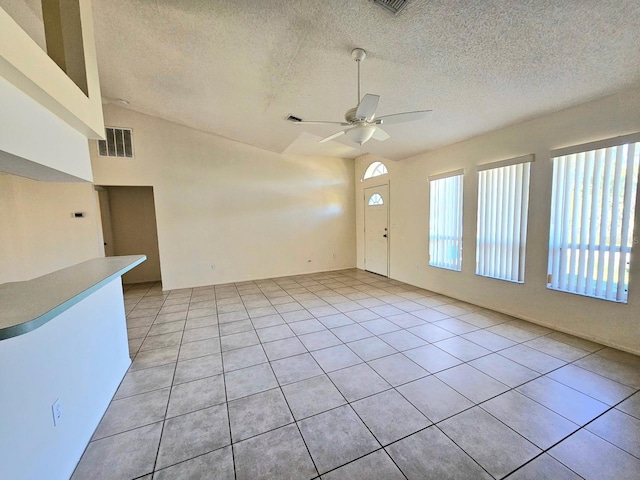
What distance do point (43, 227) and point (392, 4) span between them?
5.97 meters

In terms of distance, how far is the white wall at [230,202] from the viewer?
5.07m

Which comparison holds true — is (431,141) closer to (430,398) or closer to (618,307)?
(618,307)

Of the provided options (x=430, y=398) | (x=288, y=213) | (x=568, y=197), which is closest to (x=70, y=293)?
(x=430, y=398)

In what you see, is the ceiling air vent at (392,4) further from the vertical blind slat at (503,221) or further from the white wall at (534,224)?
the vertical blind slat at (503,221)

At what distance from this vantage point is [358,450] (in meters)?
1.57

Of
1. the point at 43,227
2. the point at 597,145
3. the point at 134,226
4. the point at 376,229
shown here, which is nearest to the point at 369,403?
the point at 597,145

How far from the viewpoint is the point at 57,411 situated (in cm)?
141

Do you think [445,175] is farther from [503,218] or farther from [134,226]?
[134,226]

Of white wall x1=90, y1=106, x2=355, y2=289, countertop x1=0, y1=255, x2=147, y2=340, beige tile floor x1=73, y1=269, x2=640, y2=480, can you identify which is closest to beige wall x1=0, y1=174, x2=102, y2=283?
white wall x1=90, y1=106, x2=355, y2=289

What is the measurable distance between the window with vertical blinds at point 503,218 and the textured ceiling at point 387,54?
0.60 meters

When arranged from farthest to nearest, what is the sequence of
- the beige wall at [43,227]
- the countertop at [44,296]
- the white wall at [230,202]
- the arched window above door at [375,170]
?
the arched window above door at [375,170] < the white wall at [230,202] < the beige wall at [43,227] < the countertop at [44,296]

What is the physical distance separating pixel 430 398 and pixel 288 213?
4884mm

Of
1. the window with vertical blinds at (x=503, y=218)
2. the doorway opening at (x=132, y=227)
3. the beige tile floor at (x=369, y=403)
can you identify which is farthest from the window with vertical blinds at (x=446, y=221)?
the doorway opening at (x=132, y=227)

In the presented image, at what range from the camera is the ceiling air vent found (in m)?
1.82
